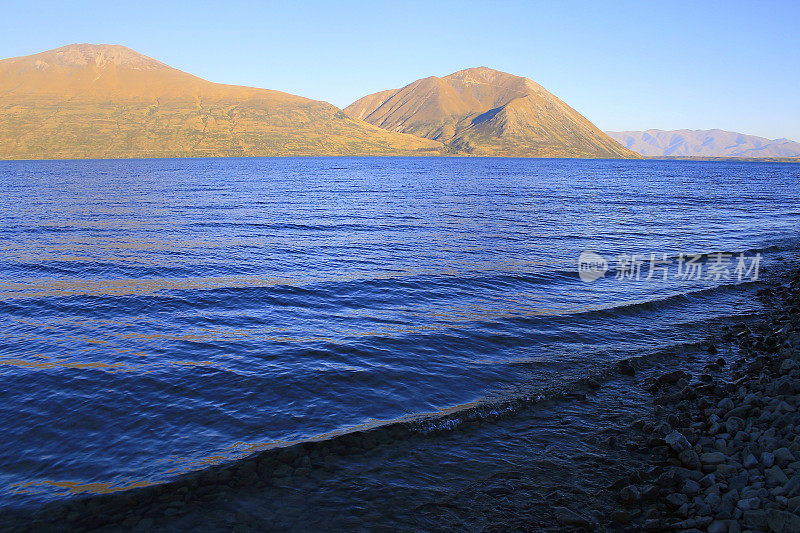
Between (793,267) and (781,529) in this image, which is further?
(793,267)

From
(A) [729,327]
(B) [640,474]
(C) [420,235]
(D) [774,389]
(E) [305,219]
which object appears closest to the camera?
(B) [640,474]

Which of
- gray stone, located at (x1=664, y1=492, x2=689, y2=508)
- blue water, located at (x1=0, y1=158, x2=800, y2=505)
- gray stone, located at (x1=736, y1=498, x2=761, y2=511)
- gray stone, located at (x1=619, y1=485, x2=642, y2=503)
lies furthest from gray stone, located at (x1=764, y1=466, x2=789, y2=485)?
blue water, located at (x1=0, y1=158, x2=800, y2=505)

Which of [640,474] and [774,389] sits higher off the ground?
[774,389]

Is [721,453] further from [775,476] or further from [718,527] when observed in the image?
[718,527]

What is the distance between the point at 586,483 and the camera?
919 cm

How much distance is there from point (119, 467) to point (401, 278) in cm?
1622

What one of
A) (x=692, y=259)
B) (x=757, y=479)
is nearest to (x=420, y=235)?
(x=692, y=259)

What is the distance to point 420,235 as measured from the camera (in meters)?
38.1

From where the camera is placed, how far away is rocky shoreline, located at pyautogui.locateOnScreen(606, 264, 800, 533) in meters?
7.57

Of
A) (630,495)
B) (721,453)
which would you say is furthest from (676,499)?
(721,453)

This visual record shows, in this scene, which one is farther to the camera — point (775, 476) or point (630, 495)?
point (630, 495)

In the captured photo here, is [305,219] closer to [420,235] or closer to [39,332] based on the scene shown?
[420,235]

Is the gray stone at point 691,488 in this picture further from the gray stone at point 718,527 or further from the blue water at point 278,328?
the blue water at point 278,328
